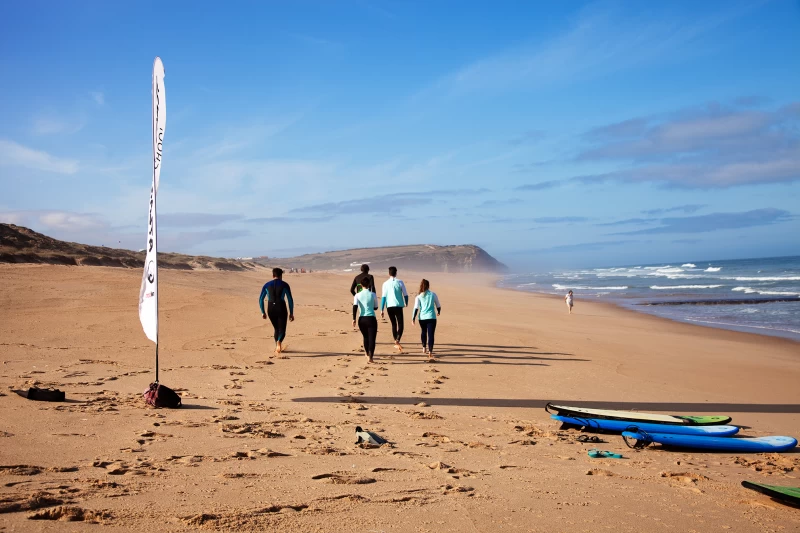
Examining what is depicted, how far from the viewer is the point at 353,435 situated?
19.7 feet

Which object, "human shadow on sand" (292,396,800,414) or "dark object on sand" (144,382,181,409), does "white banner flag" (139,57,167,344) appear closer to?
"dark object on sand" (144,382,181,409)

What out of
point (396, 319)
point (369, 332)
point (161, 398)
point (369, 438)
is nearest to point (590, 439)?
point (369, 438)

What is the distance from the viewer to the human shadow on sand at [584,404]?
8094 millimetres

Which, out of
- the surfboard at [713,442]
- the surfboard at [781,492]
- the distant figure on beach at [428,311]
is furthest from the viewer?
the distant figure on beach at [428,311]

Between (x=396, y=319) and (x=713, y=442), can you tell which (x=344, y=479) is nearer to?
(x=713, y=442)

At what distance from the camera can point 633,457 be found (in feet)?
18.9

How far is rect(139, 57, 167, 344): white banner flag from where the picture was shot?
6.98m

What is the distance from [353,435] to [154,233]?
3319 millimetres

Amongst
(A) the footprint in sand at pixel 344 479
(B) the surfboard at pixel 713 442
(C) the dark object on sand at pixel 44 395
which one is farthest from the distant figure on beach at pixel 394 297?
(A) the footprint in sand at pixel 344 479

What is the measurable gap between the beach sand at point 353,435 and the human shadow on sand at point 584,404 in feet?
0.21

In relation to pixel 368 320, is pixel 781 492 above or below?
below

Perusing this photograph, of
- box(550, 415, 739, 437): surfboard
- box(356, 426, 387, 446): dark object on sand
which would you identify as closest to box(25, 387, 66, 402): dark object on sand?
box(356, 426, 387, 446): dark object on sand

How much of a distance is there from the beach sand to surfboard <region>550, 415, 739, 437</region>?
142 mm

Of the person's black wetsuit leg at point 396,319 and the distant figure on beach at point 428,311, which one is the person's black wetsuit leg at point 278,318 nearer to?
the person's black wetsuit leg at point 396,319
